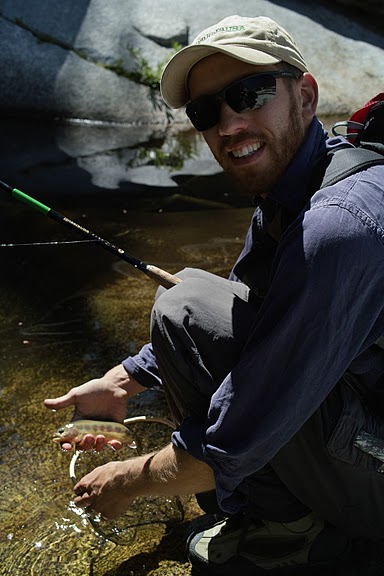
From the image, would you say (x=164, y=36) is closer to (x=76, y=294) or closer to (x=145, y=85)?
(x=145, y=85)

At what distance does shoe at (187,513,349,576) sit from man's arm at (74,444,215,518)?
0.71 feet

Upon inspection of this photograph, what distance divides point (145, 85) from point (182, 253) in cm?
615

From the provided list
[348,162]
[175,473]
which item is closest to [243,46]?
[348,162]

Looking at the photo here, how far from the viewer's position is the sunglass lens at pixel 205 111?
6.32 feet

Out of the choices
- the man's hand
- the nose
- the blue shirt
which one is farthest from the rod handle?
the blue shirt

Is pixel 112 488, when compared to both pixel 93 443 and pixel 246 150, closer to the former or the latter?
pixel 93 443

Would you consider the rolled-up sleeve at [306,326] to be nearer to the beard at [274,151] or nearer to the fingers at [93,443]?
the beard at [274,151]

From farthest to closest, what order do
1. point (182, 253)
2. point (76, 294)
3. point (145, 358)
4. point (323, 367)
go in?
point (182, 253)
point (76, 294)
point (145, 358)
point (323, 367)

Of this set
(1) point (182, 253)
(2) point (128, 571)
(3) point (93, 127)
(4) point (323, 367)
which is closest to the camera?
(4) point (323, 367)

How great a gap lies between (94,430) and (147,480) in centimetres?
46

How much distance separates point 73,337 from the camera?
348cm

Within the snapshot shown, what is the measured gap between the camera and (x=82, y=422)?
7.64 ft

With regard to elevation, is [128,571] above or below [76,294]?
above

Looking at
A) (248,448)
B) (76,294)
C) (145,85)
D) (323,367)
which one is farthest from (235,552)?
(145,85)
